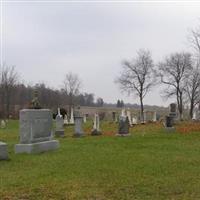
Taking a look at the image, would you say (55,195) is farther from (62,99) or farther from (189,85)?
(62,99)

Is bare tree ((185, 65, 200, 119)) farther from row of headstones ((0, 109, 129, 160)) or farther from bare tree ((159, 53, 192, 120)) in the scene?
row of headstones ((0, 109, 129, 160))

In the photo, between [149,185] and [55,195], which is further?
[149,185]

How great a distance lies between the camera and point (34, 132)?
590 inches

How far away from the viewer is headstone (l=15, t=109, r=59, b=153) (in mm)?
14555

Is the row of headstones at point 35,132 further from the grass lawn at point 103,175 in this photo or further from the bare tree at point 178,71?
the bare tree at point 178,71

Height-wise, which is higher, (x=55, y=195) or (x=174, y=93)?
(x=174, y=93)

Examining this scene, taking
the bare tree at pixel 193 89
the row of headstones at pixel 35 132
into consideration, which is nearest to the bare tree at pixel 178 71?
the bare tree at pixel 193 89

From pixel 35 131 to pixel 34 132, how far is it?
67 mm

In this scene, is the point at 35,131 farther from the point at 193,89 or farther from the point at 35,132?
the point at 193,89

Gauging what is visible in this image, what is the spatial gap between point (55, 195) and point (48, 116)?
853cm

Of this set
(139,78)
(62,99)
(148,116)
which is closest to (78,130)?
(148,116)

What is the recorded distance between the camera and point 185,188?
8.20 m

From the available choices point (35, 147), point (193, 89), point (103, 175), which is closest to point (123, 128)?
point (35, 147)

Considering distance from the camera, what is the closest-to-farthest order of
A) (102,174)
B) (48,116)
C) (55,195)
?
(55,195), (102,174), (48,116)
